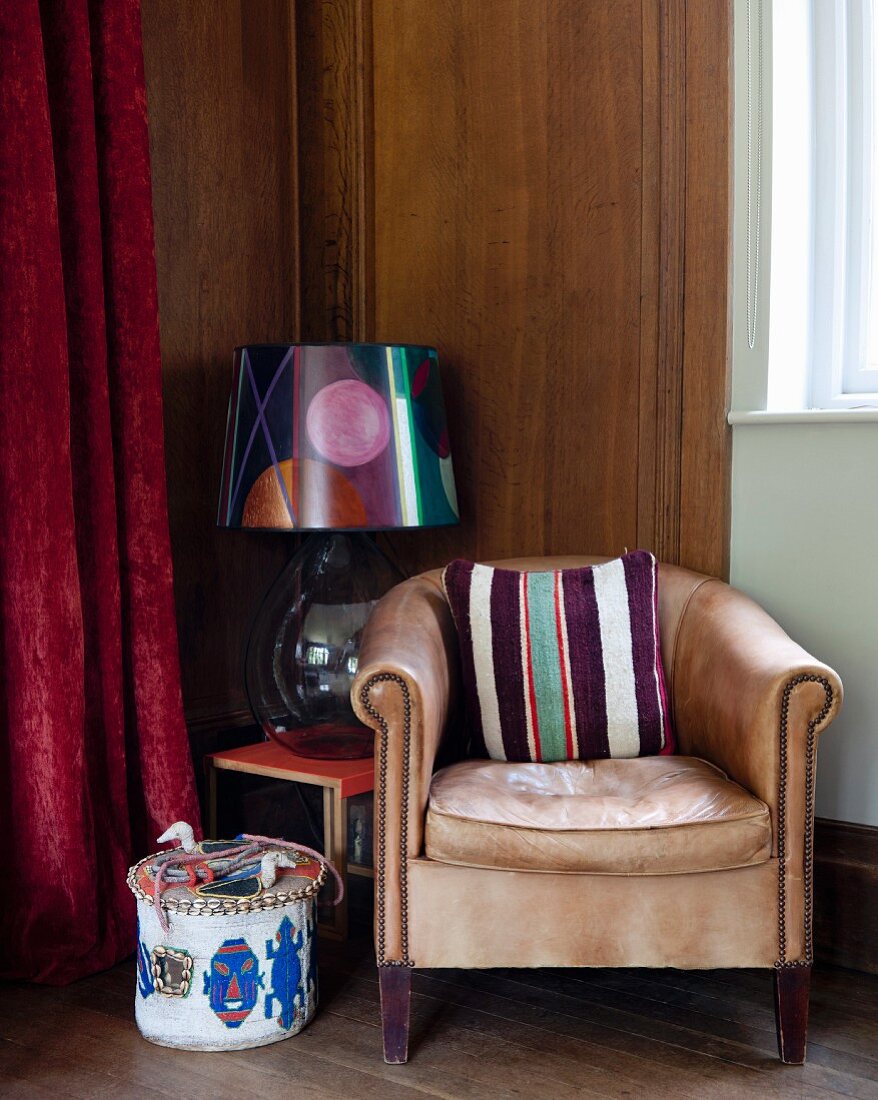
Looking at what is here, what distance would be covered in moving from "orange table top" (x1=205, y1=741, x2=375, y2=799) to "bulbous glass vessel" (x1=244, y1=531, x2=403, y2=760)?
0.04 meters

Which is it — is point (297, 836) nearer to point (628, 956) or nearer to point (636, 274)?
point (628, 956)

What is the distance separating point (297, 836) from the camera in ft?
9.25

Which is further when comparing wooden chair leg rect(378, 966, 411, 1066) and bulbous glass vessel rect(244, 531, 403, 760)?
bulbous glass vessel rect(244, 531, 403, 760)

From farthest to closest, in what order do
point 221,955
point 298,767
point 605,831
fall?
point 298,767 < point 221,955 < point 605,831

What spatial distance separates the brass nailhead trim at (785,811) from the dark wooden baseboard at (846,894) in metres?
0.50

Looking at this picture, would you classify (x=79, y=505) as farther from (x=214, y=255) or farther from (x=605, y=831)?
(x=605, y=831)

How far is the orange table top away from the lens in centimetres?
230

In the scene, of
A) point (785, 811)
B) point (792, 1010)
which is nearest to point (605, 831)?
point (785, 811)

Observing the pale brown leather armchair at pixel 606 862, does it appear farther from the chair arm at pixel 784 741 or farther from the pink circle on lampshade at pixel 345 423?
the pink circle on lampshade at pixel 345 423

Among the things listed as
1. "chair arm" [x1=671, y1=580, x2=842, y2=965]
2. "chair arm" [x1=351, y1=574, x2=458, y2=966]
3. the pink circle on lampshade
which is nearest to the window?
"chair arm" [x1=671, y1=580, x2=842, y2=965]

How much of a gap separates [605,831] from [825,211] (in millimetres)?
1452

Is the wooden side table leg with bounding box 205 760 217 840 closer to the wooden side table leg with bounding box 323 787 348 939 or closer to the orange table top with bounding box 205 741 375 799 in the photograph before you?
the orange table top with bounding box 205 741 375 799

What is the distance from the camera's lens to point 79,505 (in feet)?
7.36

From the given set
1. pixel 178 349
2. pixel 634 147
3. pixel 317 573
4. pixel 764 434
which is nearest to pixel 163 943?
pixel 317 573
